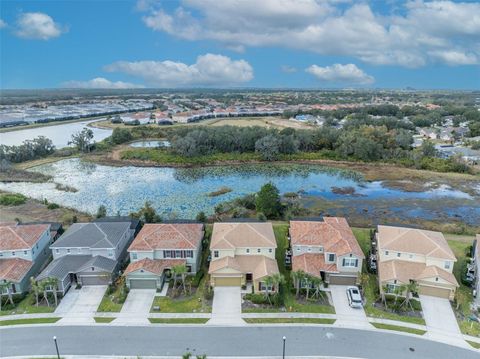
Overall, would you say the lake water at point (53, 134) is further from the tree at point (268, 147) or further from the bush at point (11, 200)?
the tree at point (268, 147)

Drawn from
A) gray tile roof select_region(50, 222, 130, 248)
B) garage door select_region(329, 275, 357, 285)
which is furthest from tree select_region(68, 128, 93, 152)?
garage door select_region(329, 275, 357, 285)

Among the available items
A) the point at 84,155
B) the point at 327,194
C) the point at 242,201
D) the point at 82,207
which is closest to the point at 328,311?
the point at 242,201

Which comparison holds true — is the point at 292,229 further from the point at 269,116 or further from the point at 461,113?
the point at 461,113

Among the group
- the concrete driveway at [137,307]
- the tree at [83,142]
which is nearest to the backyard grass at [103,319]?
the concrete driveway at [137,307]

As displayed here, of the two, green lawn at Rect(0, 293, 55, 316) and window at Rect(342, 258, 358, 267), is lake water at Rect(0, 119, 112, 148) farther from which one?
window at Rect(342, 258, 358, 267)

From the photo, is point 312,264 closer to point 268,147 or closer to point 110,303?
point 110,303

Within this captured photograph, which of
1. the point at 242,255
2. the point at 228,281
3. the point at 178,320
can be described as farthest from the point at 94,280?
the point at 242,255

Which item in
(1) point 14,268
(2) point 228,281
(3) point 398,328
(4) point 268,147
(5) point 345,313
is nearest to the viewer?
(3) point 398,328
